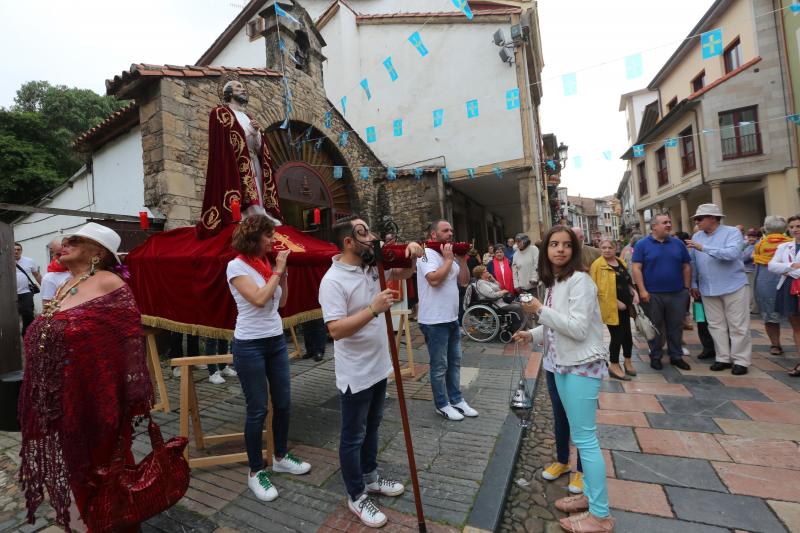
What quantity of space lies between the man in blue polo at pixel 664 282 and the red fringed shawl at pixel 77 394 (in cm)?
514

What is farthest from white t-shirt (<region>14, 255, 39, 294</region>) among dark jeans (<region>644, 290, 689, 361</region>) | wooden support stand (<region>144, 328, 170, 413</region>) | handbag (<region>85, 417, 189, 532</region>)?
dark jeans (<region>644, 290, 689, 361</region>)

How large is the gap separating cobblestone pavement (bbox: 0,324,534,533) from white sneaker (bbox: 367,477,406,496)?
0.20ft

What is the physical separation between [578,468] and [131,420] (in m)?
2.61

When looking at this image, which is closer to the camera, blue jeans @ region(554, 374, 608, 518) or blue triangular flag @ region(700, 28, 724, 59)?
blue jeans @ region(554, 374, 608, 518)

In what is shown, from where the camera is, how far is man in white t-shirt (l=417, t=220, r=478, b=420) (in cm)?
345

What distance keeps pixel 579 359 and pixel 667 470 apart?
1.43 meters

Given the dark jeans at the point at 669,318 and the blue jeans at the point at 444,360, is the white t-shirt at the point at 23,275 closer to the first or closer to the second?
the blue jeans at the point at 444,360

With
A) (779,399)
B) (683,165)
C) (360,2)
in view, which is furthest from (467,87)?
(683,165)

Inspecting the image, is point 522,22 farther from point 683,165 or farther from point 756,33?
point 683,165

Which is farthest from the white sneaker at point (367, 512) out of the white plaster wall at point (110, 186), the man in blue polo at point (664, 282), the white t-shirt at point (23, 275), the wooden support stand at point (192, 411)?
the white t-shirt at point (23, 275)

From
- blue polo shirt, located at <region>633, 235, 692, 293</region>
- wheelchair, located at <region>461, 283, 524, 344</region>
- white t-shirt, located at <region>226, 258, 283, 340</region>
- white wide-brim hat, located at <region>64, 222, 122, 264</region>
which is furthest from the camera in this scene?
wheelchair, located at <region>461, 283, 524, 344</region>

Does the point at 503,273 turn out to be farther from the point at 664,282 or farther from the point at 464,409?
the point at 464,409

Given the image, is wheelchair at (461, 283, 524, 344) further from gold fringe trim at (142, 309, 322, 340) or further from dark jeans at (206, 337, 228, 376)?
gold fringe trim at (142, 309, 322, 340)

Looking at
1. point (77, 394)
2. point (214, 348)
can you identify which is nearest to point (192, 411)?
point (77, 394)
